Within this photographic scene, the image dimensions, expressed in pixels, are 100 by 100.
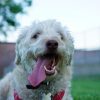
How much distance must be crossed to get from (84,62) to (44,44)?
30.2m

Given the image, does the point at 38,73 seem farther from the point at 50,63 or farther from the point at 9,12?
the point at 9,12

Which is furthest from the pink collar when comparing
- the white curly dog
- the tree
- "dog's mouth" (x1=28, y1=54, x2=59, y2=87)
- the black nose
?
the tree

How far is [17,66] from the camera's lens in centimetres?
846

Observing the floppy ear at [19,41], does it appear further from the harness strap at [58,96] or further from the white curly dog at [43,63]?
the harness strap at [58,96]

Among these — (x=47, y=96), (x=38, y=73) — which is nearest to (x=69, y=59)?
(x=38, y=73)

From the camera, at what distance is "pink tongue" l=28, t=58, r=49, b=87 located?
7695 millimetres

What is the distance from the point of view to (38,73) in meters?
7.73

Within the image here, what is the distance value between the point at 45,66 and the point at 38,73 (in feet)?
0.46

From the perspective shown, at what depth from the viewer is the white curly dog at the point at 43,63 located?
7.65 m

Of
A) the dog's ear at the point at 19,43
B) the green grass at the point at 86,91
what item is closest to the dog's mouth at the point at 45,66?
the dog's ear at the point at 19,43

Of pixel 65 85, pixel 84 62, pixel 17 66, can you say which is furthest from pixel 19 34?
pixel 84 62

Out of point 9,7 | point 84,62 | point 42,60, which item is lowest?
point 84,62

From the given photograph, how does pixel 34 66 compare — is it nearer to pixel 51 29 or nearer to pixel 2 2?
pixel 51 29

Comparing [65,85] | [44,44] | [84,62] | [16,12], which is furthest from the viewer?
[16,12]
